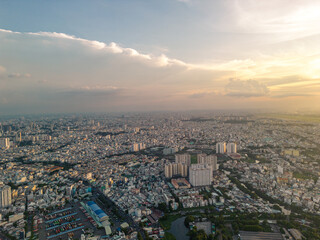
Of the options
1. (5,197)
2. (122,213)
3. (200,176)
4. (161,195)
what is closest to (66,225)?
(122,213)

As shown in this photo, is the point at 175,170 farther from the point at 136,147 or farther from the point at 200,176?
the point at 136,147

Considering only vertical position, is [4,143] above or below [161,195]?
above

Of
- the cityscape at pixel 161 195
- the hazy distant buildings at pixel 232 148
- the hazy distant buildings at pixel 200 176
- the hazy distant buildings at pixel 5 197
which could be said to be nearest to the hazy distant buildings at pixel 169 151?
the cityscape at pixel 161 195

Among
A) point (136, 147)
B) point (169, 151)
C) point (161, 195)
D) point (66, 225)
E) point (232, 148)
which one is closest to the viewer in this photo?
point (66, 225)

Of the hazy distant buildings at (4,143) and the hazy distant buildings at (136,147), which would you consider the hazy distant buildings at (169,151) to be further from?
the hazy distant buildings at (4,143)

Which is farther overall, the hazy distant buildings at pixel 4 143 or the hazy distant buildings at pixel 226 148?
the hazy distant buildings at pixel 4 143

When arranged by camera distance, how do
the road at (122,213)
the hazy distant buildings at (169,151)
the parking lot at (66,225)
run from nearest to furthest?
the parking lot at (66,225) < the road at (122,213) < the hazy distant buildings at (169,151)

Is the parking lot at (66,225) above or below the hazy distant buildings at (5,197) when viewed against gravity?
below

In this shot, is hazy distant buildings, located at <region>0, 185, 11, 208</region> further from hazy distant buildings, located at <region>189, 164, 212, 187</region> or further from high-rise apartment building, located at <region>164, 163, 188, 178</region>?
hazy distant buildings, located at <region>189, 164, 212, 187</region>
